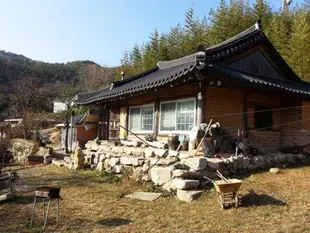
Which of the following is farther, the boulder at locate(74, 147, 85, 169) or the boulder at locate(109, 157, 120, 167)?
the boulder at locate(74, 147, 85, 169)

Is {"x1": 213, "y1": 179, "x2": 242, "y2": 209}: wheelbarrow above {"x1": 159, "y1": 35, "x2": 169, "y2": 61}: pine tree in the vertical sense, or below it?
below

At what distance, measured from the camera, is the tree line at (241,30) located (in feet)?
40.4

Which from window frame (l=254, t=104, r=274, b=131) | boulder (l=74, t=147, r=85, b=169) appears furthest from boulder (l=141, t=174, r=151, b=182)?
window frame (l=254, t=104, r=274, b=131)

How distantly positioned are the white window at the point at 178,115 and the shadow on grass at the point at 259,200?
3.31 meters

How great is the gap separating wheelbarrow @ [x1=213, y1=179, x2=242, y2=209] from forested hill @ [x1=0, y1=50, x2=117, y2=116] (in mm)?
21493

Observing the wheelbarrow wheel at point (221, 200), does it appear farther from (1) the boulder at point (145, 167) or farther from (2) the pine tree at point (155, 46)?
(2) the pine tree at point (155, 46)

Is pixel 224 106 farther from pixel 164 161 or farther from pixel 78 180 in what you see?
pixel 78 180

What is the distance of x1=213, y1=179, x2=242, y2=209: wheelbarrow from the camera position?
536 cm

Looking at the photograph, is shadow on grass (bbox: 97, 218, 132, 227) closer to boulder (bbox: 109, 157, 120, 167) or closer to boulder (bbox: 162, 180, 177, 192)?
boulder (bbox: 162, 180, 177, 192)

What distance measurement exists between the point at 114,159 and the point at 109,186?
1500mm

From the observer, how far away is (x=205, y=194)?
240 inches

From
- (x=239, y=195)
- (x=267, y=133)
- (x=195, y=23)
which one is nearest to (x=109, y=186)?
(x=239, y=195)

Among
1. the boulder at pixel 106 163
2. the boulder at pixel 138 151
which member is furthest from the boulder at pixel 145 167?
the boulder at pixel 106 163

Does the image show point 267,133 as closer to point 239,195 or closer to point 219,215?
point 239,195
